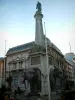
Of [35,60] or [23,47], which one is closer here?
[35,60]

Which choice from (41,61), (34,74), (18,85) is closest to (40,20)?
(41,61)

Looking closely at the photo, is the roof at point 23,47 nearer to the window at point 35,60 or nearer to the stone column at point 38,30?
the stone column at point 38,30

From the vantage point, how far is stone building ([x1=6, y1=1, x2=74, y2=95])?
96.5ft

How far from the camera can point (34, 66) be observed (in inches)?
1211

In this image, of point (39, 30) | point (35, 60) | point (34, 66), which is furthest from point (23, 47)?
point (34, 66)

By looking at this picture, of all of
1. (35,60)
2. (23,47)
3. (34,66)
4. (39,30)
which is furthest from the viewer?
(23,47)

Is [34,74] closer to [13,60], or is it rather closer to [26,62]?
[26,62]

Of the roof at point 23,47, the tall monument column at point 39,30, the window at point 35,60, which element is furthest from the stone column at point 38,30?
the window at point 35,60

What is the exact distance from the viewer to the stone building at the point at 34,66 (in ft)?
96.5

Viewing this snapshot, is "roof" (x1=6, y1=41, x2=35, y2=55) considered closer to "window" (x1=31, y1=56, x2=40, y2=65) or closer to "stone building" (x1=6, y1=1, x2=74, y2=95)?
"stone building" (x1=6, y1=1, x2=74, y2=95)

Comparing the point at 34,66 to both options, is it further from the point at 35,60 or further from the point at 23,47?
the point at 23,47

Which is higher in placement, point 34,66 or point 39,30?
point 39,30

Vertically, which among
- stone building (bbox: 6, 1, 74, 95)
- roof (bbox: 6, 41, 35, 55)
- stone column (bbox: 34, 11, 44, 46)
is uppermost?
stone column (bbox: 34, 11, 44, 46)

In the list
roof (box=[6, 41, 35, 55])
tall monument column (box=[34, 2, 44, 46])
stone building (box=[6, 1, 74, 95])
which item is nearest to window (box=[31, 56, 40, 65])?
stone building (box=[6, 1, 74, 95])
